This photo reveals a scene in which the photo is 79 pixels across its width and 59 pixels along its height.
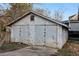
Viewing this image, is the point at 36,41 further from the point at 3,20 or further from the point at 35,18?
the point at 3,20

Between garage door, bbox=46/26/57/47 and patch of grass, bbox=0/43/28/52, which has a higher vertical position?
garage door, bbox=46/26/57/47

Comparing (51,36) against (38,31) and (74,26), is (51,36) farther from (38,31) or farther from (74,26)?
(74,26)

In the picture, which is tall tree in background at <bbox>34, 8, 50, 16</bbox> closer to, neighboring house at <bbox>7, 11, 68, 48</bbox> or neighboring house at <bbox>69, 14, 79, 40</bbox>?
neighboring house at <bbox>7, 11, 68, 48</bbox>

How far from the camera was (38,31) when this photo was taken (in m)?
5.12

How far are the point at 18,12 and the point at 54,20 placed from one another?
83 cm

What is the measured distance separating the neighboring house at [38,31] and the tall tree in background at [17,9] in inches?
3.6

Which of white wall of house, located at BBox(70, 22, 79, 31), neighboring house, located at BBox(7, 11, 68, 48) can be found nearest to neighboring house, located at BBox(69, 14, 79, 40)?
white wall of house, located at BBox(70, 22, 79, 31)

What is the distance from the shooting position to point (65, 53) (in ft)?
16.0

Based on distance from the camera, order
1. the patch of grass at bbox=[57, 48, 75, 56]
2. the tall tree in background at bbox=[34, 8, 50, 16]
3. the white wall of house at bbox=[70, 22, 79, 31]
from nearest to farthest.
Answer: the patch of grass at bbox=[57, 48, 75, 56] → the white wall of house at bbox=[70, 22, 79, 31] → the tall tree in background at bbox=[34, 8, 50, 16]

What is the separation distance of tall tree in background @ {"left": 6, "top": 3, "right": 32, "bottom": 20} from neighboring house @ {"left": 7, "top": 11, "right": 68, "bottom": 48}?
0.09 metres

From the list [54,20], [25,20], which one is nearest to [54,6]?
[54,20]

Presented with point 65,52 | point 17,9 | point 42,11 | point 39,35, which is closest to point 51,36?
point 39,35

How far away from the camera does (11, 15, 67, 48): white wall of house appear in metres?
5.08

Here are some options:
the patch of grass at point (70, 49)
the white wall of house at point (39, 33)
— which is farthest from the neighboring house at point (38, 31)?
the patch of grass at point (70, 49)
